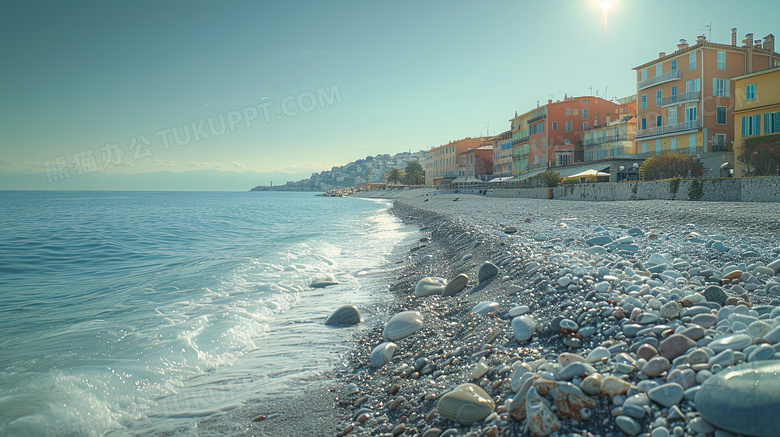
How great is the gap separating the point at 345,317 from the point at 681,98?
39840 millimetres

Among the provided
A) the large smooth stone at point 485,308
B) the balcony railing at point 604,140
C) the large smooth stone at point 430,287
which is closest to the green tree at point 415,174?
the balcony railing at point 604,140

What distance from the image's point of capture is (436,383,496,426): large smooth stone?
2.69 metres

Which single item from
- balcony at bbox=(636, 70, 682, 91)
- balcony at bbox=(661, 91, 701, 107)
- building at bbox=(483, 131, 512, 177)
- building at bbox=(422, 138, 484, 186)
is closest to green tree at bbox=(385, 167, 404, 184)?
building at bbox=(422, 138, 484, 186)

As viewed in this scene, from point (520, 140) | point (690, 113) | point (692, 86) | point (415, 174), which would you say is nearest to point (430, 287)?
point (690, 113)

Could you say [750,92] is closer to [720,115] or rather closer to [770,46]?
[720,115]

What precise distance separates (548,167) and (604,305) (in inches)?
1936

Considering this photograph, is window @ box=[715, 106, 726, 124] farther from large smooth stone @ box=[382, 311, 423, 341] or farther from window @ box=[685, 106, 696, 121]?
large smooth stone @ box=[382, 311, 423, 341]

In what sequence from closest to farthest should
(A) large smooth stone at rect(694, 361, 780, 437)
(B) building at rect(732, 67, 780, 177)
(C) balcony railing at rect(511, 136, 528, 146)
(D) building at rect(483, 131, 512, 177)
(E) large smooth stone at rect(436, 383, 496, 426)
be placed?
(A) large smooth stone at rect(694, 361, 780, 437) → (E) large smooth stone at rect(436, 383, 496, 426) → (B) building at rect(732, 67, 780, 177) → (C) balcony railing at rect(511, 136, 528, 146) → (D) building at rect(483, 131, 512, 177)

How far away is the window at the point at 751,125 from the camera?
24461mm

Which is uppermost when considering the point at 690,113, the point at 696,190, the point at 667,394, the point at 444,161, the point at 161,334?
the point at 444,161

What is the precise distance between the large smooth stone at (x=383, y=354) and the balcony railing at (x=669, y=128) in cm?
3889

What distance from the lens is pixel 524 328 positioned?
362 centimetres

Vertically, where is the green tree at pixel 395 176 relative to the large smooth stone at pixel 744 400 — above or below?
above

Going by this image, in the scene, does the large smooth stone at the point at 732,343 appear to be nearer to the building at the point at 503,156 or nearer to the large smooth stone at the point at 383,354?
the large smooth stone at the point at 383,354
